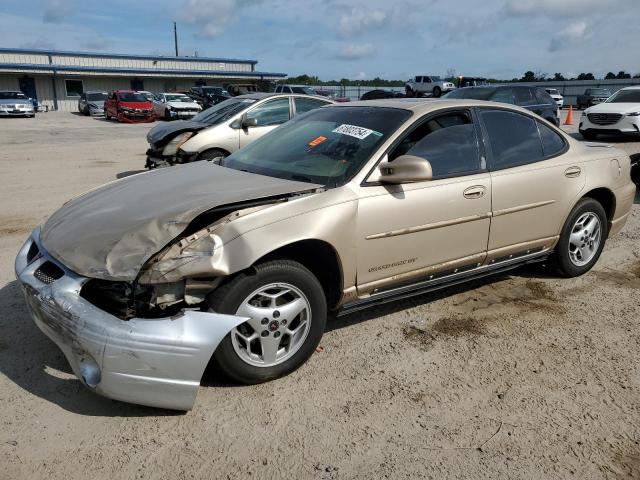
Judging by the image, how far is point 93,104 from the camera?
3634 cm

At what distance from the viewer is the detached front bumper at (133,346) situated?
2.71 metres

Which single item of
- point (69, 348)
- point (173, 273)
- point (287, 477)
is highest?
point (173, 273)

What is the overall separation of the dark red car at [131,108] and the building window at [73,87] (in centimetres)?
1948

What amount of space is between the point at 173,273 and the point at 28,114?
34255 millimetres

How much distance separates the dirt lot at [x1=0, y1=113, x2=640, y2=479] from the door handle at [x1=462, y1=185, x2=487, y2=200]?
94cm

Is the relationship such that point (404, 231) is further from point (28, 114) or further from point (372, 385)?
point (28, 114)

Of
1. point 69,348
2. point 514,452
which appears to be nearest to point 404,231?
point 514,452

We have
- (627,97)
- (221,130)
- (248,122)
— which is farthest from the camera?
(627,97)

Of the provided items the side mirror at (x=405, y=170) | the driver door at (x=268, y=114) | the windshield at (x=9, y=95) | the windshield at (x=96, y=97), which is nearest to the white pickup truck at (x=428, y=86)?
the windshield at (x=96, y=97)

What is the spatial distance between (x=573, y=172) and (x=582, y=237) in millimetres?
637

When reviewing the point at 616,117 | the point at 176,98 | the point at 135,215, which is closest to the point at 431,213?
the point at 135,215

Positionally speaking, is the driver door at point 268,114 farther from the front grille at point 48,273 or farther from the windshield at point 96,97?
the windshield at point 96,97

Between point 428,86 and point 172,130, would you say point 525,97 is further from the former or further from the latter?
point 428,86

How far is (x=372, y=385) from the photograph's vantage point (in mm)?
3314
